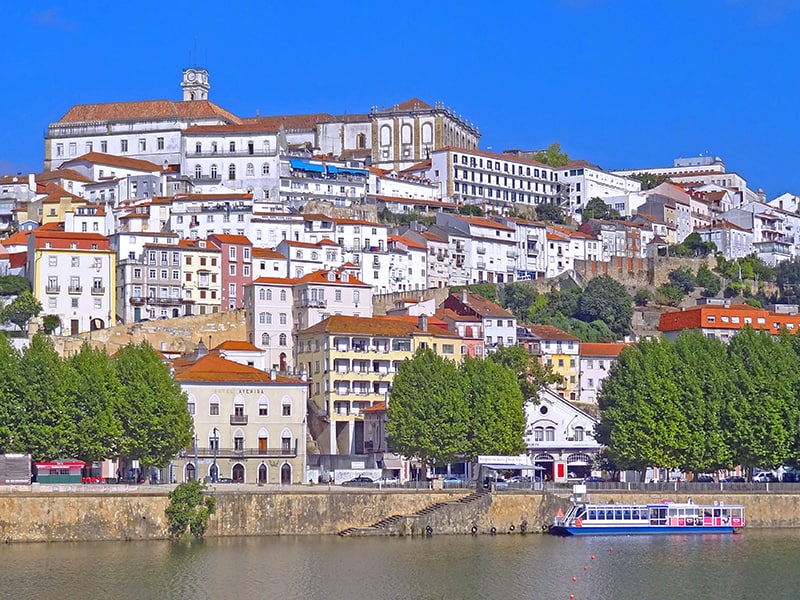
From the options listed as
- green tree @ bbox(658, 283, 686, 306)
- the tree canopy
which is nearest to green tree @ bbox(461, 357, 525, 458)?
the tree canopy

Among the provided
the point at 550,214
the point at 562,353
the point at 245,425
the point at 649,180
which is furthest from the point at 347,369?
the point at 649,180

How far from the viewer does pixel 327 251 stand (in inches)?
4786

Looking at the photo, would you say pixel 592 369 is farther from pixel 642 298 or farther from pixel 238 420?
pixel 238 420

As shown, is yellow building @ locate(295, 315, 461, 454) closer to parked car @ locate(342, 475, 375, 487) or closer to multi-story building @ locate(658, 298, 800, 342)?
parked car @ locate(342, 475, 375, 487)

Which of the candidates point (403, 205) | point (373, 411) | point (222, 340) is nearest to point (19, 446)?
point (373, 411)

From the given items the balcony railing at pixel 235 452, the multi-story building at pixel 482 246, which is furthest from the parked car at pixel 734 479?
the multi-story building at pixel 482 246

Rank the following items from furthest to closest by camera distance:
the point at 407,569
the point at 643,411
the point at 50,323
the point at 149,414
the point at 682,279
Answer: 1. the point at 682,279
2. the point at 50,323
3. the point at 643,411
4. the point at 149,414
5. the point at 407,569

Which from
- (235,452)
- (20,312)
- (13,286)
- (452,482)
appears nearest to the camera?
(452,482)

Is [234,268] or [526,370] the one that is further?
[234,268]

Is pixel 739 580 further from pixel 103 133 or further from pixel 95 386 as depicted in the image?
pixel 103 133

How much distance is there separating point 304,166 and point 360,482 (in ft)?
223

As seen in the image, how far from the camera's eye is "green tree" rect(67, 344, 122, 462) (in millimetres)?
66938

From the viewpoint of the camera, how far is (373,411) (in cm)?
8962

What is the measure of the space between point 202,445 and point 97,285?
115 feet
